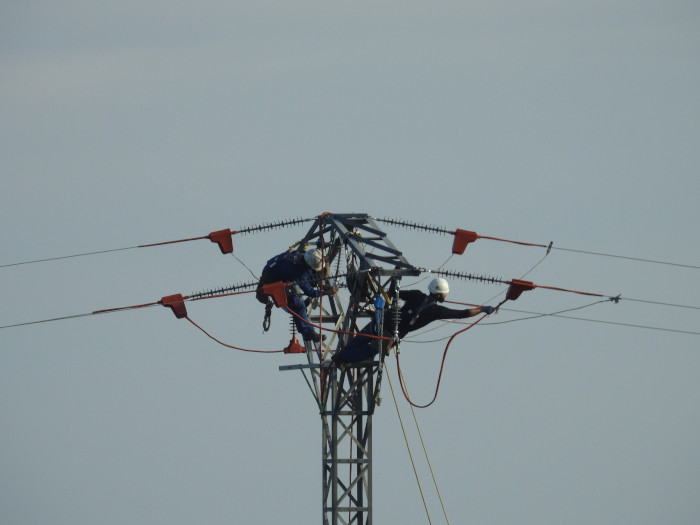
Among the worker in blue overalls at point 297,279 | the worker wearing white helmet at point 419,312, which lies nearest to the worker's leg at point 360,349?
the worker wearing white helmet at point 419,312

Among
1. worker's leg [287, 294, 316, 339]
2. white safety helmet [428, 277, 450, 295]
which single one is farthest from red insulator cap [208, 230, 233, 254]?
white safety helmet [428, 277, 450, 295]

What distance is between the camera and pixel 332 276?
65.0 meters

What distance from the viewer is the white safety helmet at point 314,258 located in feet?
216

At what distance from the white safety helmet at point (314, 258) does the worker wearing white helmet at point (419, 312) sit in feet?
7.12

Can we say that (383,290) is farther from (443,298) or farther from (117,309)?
(117,309)

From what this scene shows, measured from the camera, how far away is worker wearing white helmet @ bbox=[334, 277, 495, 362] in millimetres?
63750

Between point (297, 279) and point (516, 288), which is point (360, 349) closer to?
point (297, 279)

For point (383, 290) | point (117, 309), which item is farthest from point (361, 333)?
point (117, 309)

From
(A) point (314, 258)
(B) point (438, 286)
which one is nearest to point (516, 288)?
(B) point (438, 286)

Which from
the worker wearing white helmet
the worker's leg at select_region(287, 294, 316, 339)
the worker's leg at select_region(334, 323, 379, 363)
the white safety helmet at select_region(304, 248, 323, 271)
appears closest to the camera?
the worker wearing white helmet

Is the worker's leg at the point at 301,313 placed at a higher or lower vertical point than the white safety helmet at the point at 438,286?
lower

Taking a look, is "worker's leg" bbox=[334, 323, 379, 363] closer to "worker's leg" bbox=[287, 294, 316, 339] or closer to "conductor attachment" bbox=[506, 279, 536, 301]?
"worker's leg" bbox=[287, 294, 316, 339]

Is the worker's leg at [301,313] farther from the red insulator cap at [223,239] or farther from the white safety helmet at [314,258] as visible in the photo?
the red insulator cap at [223,239]

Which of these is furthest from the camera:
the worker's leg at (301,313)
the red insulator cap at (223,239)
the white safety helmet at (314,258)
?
the red insulator cap at (223,239)
